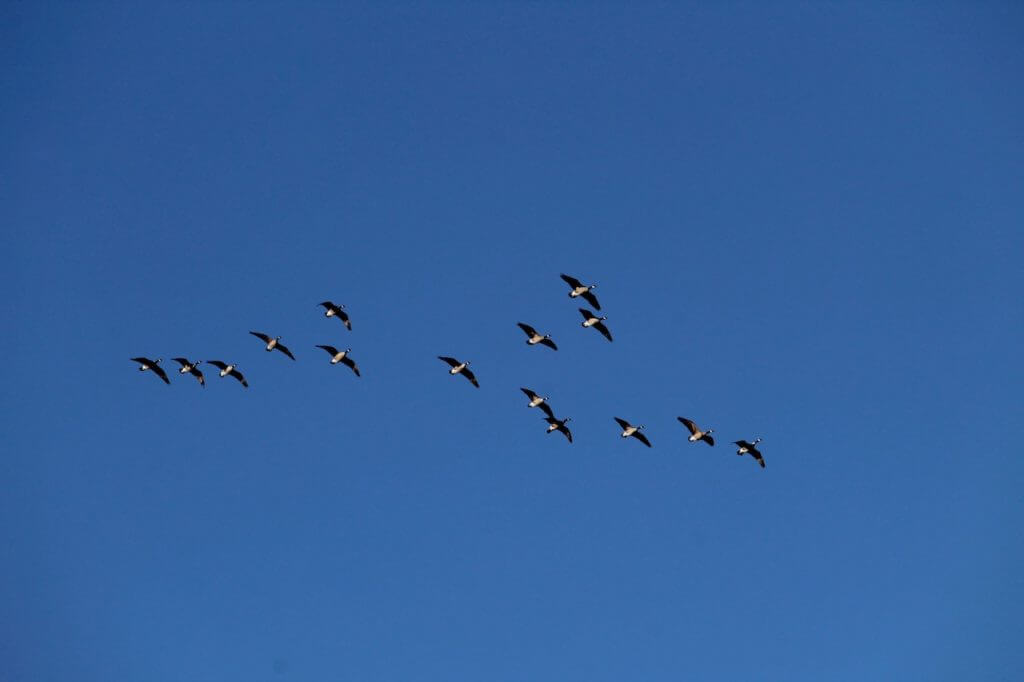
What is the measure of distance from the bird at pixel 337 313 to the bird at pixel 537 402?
10951 mm

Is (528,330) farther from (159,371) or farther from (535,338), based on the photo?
(159,371)

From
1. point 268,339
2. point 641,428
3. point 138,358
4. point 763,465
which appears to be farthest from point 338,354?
point 763,465

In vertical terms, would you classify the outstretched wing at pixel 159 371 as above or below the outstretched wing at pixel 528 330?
below

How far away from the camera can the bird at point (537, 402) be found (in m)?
96.7

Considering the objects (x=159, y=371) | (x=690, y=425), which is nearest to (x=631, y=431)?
(x=690, y=425)

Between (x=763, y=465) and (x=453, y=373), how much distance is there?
1921 cm

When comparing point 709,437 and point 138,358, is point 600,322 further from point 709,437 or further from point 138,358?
point 138,358

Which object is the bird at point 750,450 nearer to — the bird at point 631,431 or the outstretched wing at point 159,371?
the bird at point 631,431

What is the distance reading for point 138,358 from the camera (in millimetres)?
99062

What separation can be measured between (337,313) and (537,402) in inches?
508

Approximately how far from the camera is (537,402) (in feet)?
317

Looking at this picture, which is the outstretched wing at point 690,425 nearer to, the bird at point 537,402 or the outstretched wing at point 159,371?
the bird at point 537,402

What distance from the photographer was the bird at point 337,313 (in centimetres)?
9538

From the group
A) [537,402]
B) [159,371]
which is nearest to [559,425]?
[537,402]
